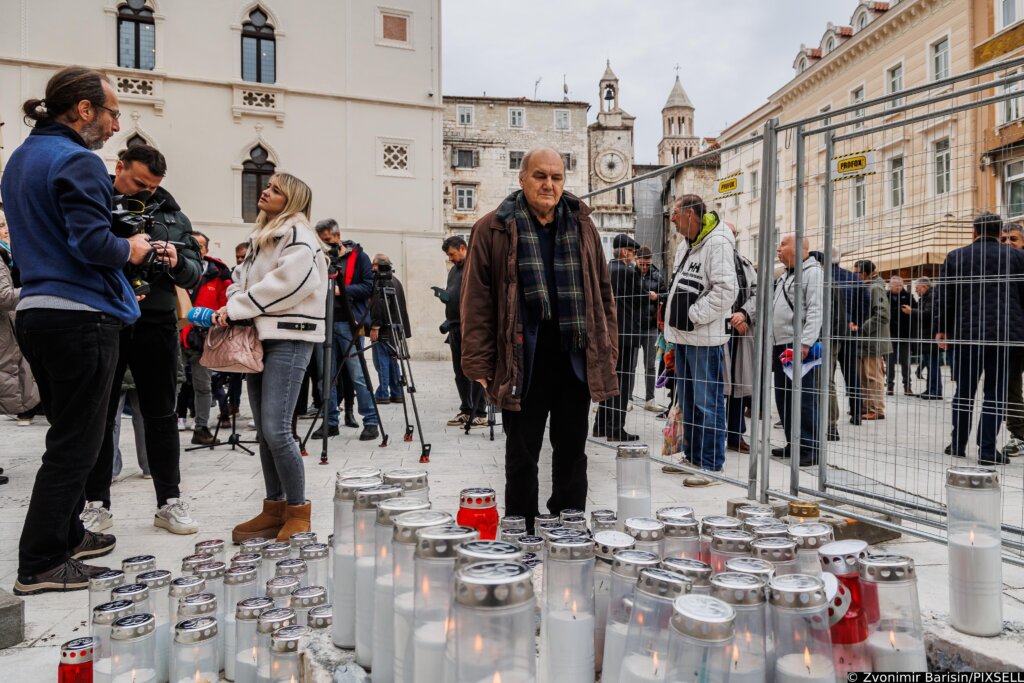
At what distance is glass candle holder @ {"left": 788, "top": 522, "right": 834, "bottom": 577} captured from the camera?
1782mm

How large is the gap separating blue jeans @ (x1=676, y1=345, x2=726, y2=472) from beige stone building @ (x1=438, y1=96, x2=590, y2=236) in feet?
140

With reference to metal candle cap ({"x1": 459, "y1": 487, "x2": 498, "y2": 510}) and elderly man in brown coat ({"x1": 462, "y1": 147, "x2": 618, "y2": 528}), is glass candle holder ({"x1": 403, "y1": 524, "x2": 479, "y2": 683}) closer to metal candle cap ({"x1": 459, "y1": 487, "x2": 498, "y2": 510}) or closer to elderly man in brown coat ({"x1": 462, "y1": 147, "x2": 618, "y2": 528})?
metal candle cap ({"x1": 459, "y1": 487, "x2": 498, "y2": 510})

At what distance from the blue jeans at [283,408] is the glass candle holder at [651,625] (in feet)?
8.37

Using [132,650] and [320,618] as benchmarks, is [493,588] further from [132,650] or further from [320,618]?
[132,650]

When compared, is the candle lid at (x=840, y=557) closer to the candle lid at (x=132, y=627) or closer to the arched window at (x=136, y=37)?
the candle lid at (x=132, y=627)

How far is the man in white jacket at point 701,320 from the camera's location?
4.84 meters

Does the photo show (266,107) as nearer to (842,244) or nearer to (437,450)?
(437,450)

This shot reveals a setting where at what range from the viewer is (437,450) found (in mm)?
6535

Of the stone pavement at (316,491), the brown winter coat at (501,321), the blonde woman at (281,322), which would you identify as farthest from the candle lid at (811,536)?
the blonde woman at (281,322)

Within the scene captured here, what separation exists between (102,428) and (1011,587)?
4.15m

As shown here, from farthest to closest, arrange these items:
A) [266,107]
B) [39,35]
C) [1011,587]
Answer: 1. [266,107]
2. [39,35]
3. [1011,587]

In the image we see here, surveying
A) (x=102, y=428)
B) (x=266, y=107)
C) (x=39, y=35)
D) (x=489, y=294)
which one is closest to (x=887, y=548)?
(x=489, y=294)

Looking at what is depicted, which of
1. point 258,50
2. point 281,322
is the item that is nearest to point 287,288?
point 281,322

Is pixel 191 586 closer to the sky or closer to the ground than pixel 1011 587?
closer to the sky
